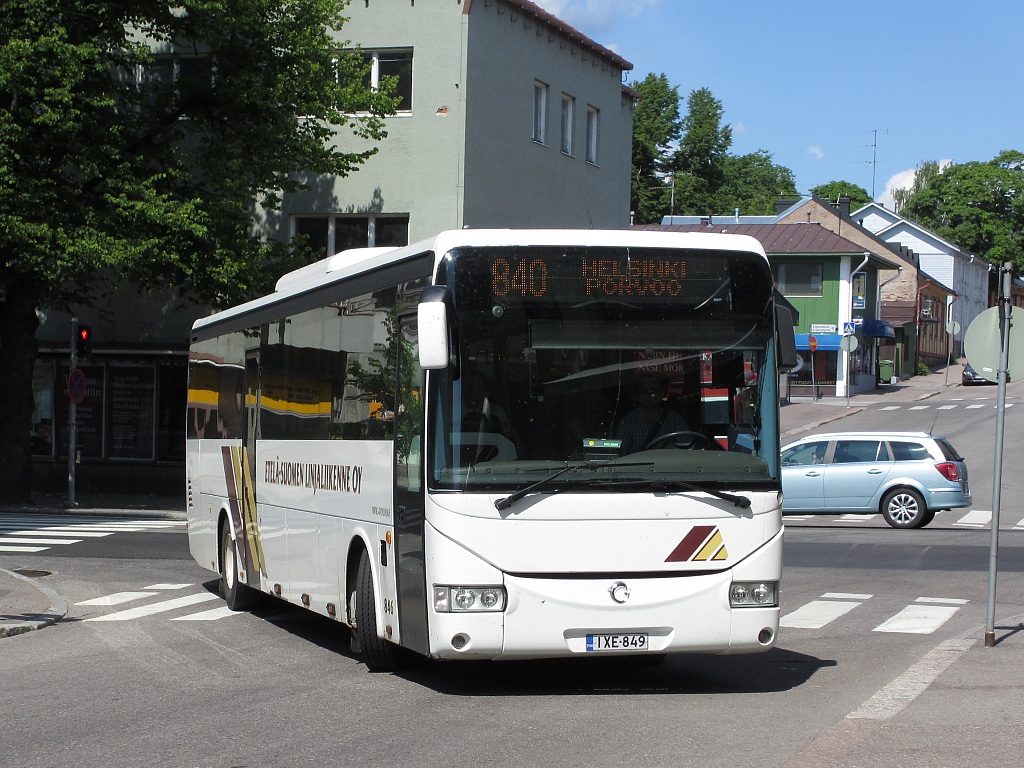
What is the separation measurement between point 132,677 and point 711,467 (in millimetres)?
4340

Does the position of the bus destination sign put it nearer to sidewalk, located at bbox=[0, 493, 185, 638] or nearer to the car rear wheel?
sidewalk, located at bbox=[0, 493, 185, 638]

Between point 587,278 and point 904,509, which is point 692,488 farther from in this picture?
point 904,509

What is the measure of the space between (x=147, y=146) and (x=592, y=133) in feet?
44.6

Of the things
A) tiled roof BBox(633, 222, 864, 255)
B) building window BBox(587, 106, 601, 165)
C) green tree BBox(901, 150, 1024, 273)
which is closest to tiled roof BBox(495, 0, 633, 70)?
building window BBox(587, 106, 601, 165)

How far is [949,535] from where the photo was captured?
2367cm

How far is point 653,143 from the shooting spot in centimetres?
9675

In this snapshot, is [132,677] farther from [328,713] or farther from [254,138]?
[254,138]

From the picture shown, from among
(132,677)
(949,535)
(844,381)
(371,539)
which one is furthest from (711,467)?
(844,381)

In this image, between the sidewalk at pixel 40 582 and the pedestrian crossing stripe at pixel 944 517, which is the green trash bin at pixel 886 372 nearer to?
the pedestrian crossing stripe at pixel 944 517

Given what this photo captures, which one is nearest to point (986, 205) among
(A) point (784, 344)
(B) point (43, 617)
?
(B) point (43, 617)

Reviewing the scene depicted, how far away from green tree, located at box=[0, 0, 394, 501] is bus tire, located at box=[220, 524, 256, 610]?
11.4m

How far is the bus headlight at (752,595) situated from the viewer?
8.77m

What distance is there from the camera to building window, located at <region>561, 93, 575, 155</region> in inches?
1396

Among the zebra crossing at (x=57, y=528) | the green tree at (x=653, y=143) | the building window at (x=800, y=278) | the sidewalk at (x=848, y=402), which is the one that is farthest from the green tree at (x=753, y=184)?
the zebra crossing at (x=57, y=528)
